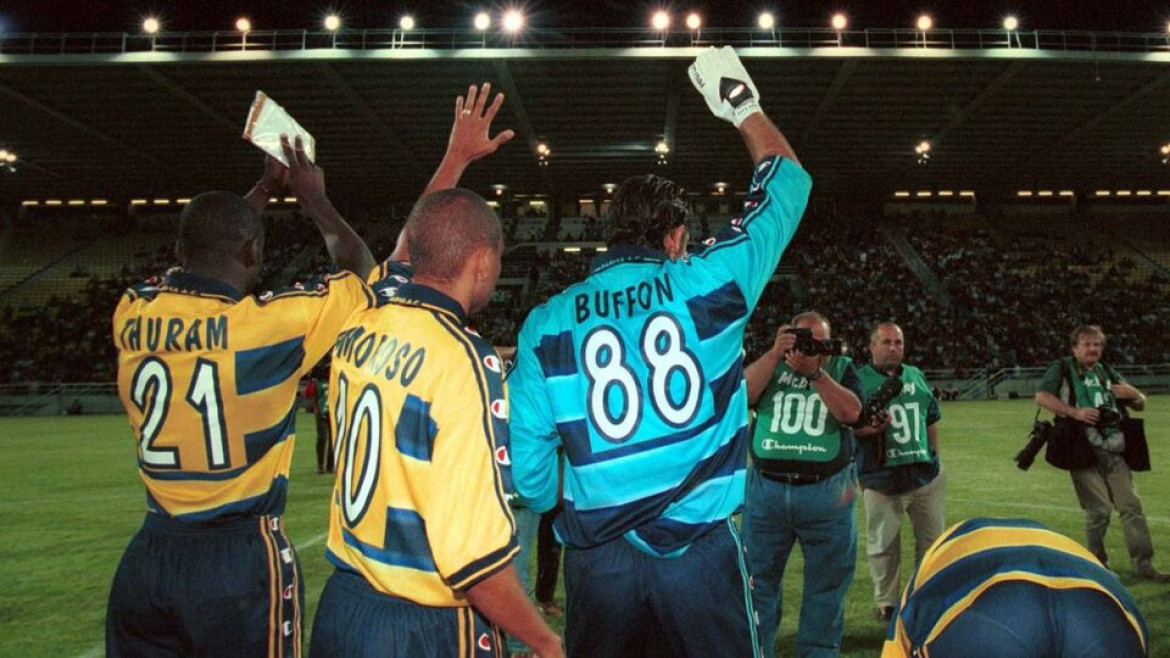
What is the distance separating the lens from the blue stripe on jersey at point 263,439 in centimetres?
270

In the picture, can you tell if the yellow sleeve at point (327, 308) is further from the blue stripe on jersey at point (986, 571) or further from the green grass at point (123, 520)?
the green grass at point (123, 520)

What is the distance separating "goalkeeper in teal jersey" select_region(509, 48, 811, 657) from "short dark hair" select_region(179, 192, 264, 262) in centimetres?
107

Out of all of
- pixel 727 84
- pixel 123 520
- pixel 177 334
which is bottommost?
pixel 123 520

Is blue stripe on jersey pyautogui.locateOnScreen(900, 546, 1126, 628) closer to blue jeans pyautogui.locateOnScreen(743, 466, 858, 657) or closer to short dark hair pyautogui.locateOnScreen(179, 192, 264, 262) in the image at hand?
short dark hair pyautogui.locateOnScreen(179, 192, 264, 262)

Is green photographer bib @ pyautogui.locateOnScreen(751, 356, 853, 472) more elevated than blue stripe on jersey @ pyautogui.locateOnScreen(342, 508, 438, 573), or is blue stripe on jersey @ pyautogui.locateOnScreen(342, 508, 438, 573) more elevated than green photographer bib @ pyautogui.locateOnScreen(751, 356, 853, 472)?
green photographer bib @ pyautogui.locateOnScreen(751, 356, 853, 472)

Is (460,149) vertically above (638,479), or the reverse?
(460,149)

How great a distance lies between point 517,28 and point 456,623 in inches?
1076

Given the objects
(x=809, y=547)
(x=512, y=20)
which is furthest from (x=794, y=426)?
(x=512, y=20)

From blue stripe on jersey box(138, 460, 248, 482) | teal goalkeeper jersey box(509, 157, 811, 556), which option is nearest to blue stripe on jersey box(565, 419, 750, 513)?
teal goalkeeper jersey box(509, 157, 811, 556)

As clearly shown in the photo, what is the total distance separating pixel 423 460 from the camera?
196 centimetres

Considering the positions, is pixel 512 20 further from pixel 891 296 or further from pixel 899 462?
pixel 899 462

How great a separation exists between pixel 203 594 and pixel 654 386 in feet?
4.95

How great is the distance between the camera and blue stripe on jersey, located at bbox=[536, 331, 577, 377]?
2.68 m

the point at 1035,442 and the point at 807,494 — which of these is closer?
the point at 807,494
